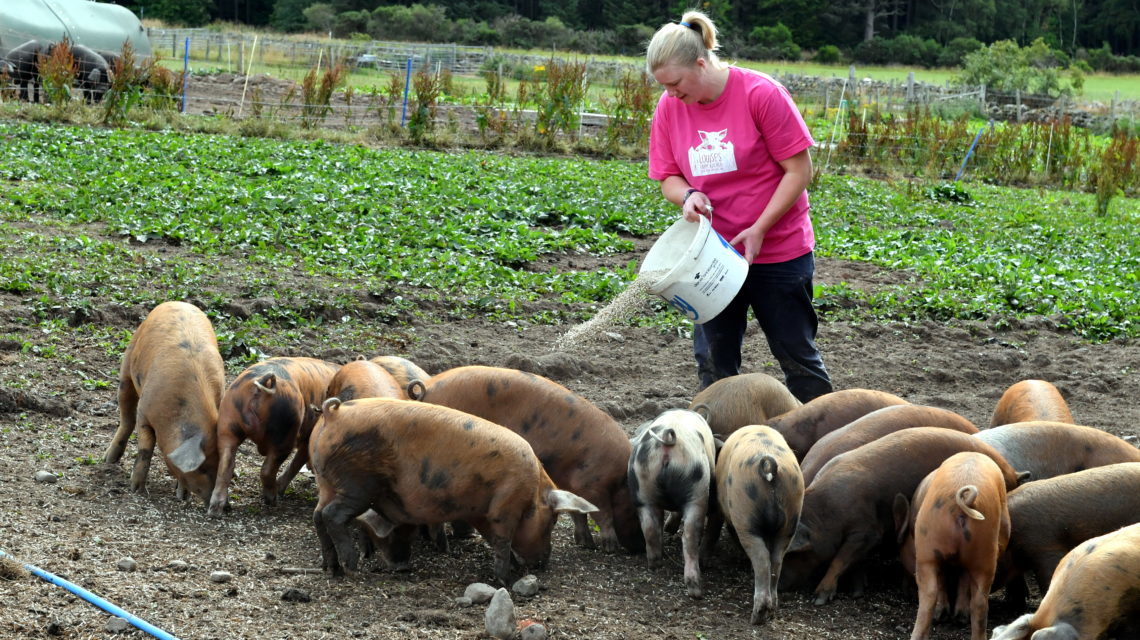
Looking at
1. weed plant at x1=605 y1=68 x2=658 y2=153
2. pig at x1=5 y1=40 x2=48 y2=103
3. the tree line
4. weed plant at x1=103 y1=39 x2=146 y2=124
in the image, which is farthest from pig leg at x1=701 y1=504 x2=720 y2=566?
the tree line

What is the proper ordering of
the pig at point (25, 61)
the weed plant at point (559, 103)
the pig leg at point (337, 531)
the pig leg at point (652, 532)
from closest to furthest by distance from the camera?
the pig leg at point (337, 531)
the pig leg at point (652, 532)
the weed plant at point (559, 103)
the pig at point (25, 61)

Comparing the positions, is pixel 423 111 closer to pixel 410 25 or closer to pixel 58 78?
pixel 58 78

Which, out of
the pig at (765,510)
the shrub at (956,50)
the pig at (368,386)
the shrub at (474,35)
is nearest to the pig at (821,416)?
the pig at (765,510)

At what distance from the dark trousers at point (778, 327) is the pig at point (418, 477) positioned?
163 cm

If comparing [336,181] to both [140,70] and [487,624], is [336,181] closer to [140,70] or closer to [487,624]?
[140,70]

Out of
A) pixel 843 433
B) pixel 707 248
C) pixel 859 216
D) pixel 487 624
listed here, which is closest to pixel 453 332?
pixel 707 248

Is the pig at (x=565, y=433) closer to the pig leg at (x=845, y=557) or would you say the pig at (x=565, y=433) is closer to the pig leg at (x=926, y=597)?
the pig leg at (x=845, y=557)

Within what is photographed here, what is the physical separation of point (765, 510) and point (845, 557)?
0.40 m

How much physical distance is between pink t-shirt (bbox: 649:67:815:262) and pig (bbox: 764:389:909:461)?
68cm

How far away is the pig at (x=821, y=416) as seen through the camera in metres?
4.56

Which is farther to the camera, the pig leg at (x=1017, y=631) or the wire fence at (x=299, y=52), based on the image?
the wire fence at (x=299, y=52)

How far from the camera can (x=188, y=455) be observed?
4.17 m

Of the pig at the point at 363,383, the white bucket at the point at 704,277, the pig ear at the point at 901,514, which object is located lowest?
the pig ear at the point at 901,514

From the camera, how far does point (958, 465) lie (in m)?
3.51
